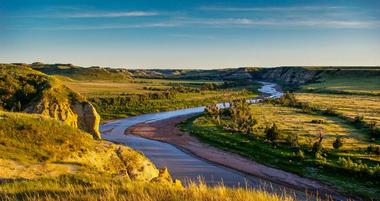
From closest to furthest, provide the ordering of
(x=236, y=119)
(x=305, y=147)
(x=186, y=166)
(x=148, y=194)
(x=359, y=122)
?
(x=148, y=194) → (x=186, y=166) → (x=305, y=147) → (x=359, y=122) → (x=236, y=119)

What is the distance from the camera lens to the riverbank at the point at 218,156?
31141 mm

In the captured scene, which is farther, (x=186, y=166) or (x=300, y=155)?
(x=300, y=155)

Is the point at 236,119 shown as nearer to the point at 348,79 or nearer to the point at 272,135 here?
the point at 272,135

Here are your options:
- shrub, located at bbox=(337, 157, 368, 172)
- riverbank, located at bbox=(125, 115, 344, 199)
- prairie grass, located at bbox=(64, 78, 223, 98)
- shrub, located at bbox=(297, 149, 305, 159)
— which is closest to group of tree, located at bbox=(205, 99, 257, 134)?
riverbank, located at bbox=(125, 115, 344, 199)

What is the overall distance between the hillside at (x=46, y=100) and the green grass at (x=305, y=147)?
1505 centimetres

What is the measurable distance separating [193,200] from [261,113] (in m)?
66.5

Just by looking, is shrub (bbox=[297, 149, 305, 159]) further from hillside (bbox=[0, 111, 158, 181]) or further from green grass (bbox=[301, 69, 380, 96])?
green grass (bbox=[301, 69, 380, 96])

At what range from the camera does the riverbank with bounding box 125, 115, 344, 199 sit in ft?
102

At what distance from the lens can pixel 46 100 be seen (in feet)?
112

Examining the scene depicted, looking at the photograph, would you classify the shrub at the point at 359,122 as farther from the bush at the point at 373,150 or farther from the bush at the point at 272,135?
the bush at the point at 373,150

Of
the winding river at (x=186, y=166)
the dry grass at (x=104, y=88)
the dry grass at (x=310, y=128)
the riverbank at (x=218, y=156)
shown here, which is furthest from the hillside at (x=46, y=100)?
the dry grass at (x=104, y=88)

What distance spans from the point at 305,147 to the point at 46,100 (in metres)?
22.6

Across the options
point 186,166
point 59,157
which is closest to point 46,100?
point 186,166

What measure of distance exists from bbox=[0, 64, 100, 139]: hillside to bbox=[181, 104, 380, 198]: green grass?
49.4 feet
